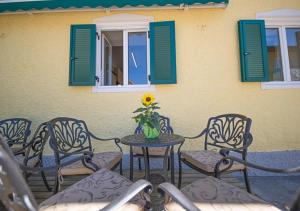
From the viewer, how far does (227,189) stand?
4.09ft

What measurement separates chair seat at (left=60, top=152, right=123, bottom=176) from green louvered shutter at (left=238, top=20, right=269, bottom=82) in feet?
8.11

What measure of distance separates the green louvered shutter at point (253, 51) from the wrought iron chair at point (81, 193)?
2.79 m

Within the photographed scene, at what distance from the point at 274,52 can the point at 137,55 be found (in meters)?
2.56

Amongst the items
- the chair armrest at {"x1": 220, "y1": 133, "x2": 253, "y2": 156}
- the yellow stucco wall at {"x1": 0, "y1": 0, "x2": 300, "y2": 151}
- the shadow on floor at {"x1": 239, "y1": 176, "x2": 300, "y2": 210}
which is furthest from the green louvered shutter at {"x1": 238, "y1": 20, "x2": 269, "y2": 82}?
the shadow on floor at {"x1": 239, "y1": 176, "x2": 300, "y2": 210}

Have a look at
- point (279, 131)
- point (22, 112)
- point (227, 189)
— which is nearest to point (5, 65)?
point (22, 112)

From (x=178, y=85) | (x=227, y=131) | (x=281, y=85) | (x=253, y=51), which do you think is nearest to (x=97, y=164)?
(x=227, y=131)

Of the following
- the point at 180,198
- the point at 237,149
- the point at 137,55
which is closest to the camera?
the point at 180,198

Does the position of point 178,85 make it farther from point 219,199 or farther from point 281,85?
point 219,199

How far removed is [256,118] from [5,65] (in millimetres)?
4532

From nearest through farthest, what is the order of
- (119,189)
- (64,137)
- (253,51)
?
1. (119,189)
2. (64,137)
3. (253,51)

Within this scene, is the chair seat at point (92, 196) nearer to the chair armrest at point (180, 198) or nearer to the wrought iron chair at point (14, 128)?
the chair armrest at point (180, 198)

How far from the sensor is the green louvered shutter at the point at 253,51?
3.11 m

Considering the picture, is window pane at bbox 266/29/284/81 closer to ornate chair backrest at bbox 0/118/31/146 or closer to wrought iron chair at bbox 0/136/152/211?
wrought iron chair at bbox 0/136/152/211

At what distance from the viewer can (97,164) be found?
1.87 metres
